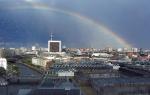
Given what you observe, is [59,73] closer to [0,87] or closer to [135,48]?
[0,87]

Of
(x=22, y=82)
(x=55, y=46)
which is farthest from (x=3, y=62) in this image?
(x=55, y=46)

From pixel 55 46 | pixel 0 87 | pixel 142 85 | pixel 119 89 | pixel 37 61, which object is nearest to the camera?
pixel 119 89

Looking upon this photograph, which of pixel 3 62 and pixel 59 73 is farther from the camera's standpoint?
pixel 3 62

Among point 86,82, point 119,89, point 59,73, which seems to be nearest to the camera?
point 119,89

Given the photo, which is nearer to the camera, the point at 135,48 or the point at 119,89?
the point at 119,89

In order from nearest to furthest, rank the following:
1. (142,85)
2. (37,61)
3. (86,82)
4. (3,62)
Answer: (142,85) → (86,82) → (3,62) → (37,61)

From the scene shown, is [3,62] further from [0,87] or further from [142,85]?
[142,85]

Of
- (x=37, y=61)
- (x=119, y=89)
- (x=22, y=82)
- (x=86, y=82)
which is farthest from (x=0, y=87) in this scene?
(x=37, y=61)

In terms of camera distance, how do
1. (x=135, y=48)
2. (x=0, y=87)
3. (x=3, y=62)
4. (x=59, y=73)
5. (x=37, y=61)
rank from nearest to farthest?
1. (x=0, y=87)
2. (x=59, y=73)
3. (x=3, y=62)
4. (x=37, y=61)
5. (x=135, y=48)
